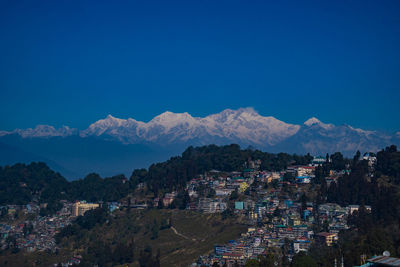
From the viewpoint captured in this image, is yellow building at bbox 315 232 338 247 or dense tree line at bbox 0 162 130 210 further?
dense tree line at bbox 0 162 130 210

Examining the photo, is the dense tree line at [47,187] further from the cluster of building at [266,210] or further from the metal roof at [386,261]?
the metal roof at [386,261]

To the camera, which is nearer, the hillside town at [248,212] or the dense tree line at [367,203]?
the dense tree line at [367,203]

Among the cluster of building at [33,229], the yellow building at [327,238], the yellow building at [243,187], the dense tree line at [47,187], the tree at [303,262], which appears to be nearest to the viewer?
the tree at [303,262]

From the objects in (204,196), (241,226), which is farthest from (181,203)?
(241,226)

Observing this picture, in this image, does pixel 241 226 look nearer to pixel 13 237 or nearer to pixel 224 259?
pixel 224 259

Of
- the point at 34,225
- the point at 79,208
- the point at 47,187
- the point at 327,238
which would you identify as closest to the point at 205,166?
the point at 79,208

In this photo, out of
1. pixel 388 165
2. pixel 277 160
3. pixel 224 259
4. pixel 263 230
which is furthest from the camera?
pixel 277 160

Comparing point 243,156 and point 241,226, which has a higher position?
point 243,156

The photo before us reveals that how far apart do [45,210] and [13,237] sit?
13058 millimetres

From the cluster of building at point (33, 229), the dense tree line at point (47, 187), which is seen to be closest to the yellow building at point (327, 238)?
the cluster of building at point (33, 229)

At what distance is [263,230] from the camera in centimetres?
5612

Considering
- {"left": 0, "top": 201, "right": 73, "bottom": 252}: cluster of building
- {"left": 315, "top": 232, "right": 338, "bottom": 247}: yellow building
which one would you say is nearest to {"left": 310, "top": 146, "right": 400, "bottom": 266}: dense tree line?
{"left": 315, "top": 232, "right": 338, "bottom": 247}: yellow building

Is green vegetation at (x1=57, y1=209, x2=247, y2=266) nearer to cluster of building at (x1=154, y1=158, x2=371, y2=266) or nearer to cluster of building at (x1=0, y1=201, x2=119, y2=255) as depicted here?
cluster of building at (x1=154, y1=158, x2=371, y2=266)

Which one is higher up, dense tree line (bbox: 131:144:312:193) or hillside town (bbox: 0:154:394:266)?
dense tree line (bbox: 131:144:312:193)
